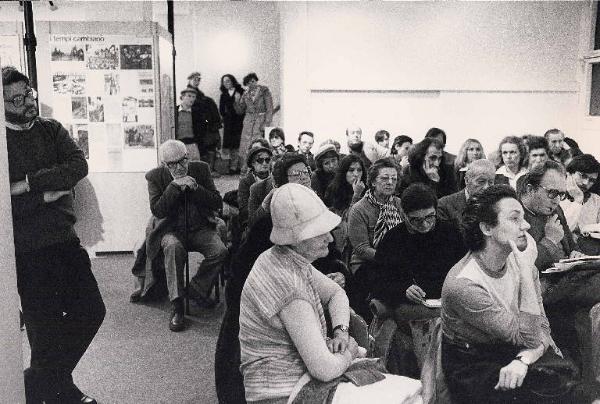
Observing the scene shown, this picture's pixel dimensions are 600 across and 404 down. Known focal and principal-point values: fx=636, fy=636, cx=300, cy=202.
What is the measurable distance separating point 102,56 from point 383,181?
327 centimetres

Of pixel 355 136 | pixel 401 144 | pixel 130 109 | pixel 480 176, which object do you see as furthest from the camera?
pixel 355 136

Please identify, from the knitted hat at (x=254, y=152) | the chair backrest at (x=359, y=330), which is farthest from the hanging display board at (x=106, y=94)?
the chair backrest at (x=359, y=330)

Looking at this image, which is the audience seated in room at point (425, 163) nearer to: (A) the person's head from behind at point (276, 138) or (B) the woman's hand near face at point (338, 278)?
(B) the woman's hand near face at point (338, 278)

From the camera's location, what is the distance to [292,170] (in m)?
4.18

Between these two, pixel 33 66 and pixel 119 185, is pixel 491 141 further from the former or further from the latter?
pixel 33 66

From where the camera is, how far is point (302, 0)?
30.9ft

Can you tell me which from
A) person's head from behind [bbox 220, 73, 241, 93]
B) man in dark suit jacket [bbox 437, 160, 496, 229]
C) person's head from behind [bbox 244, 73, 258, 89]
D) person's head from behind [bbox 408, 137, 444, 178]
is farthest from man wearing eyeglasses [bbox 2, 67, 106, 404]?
person's head from behind [bbox 220, 73, 241, 93]

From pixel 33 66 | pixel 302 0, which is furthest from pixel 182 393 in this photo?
pixel 302 0

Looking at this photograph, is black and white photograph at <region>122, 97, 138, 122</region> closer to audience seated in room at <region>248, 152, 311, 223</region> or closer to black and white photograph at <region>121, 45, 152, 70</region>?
black and white photograph at <region>121, 45, 152, 70</region>

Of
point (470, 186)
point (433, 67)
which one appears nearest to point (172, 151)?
point (470, 186)

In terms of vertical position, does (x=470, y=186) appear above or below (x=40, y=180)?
below

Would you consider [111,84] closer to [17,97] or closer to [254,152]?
[254,152]

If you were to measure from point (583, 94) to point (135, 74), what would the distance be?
6.91 meters

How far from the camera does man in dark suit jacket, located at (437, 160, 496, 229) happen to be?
405cm
